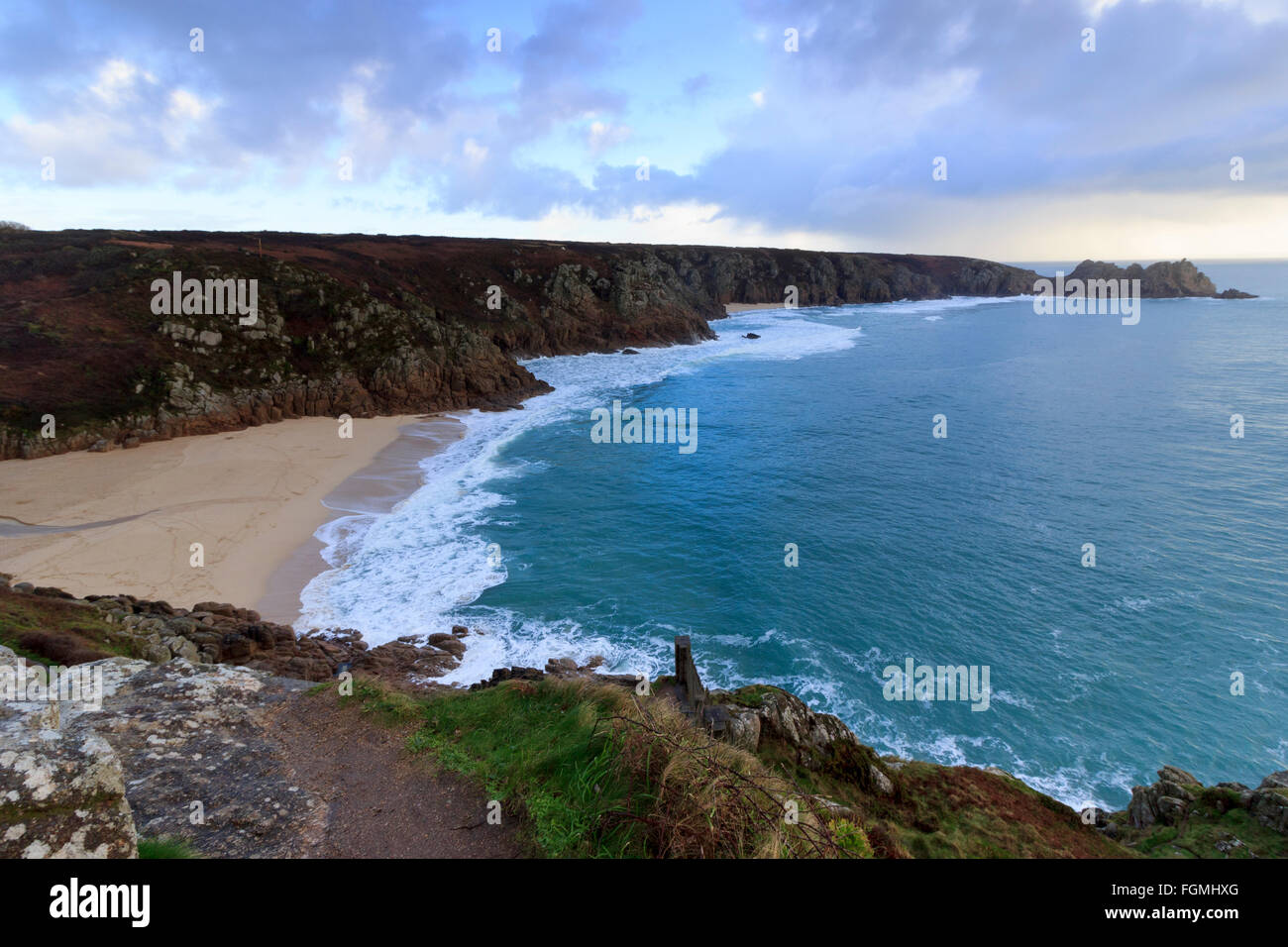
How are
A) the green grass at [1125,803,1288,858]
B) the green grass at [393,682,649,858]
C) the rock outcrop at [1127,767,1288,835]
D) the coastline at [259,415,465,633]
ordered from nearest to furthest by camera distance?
the green grass at [393,682,649,858], the green grass at [1125,803,1288,858], the rock outcrop at [1127,767,1288,835], the coastline at [259,415,465,633]

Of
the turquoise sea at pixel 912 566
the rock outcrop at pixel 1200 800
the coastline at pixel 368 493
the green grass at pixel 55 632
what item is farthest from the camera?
the coastline at pixel 368 493

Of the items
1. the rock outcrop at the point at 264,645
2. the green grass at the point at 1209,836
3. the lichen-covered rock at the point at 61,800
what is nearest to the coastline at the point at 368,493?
the rock outcrop at the point at 264,645

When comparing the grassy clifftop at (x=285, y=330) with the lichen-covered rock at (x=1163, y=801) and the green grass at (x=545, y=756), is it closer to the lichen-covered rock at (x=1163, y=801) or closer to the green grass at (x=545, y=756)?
the green grass at (x=545, y=756)

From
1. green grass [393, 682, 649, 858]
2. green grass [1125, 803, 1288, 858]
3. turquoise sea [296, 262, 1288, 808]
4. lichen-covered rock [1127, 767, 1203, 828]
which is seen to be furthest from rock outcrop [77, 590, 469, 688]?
lichen-covered rock [1127, 767, 1203, 828]

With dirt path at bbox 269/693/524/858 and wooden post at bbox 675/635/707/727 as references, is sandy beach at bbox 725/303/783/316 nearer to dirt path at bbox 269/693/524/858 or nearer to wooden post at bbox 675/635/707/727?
wooden post at bbox 675/635/707/727

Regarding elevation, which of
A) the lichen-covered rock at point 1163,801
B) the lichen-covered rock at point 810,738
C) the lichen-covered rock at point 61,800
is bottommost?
the lichen-covered rock at point 1163,801
